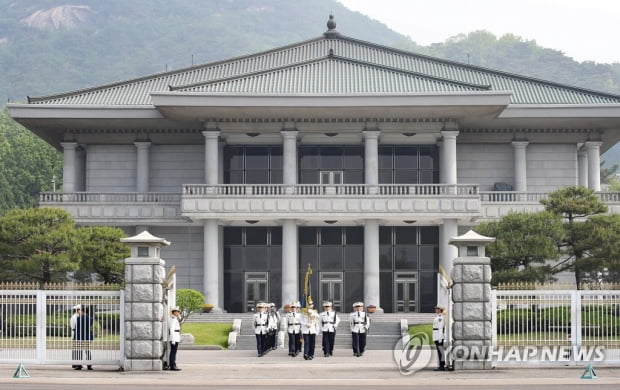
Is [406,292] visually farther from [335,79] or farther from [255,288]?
[335,79]

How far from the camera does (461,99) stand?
45188mm

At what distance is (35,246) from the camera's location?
40.2 m

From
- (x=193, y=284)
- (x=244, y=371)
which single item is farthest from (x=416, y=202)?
(x=244, y=371)

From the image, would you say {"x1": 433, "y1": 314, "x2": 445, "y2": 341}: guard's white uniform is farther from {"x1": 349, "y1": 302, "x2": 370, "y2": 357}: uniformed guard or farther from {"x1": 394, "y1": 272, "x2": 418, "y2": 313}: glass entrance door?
{"x1": 394, "y1": 272, "x2": 418, "y2": 313}: glass entrance door

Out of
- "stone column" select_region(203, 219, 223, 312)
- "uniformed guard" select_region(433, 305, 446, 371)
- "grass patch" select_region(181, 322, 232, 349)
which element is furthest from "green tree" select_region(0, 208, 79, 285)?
"uniformed guard" select_region(433, 305, 446, 371)

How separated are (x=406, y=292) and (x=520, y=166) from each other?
26.4 ft

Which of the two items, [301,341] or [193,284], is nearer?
[301,341]

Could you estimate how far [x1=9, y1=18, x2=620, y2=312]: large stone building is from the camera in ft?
152

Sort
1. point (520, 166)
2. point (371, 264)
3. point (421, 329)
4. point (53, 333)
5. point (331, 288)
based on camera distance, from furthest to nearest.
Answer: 1. point (520, 166)
2. point (331, 288)
3. point (371, 264)
4. point (421, 329)
5. point (53, 333)

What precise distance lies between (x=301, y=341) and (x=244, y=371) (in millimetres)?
7579

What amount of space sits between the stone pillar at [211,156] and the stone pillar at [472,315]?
2434cm

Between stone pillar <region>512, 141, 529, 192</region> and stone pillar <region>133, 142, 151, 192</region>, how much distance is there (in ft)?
56.7

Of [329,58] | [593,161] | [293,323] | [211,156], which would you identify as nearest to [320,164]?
[329,58]

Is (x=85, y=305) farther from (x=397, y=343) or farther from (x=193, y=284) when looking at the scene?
(x=193, y=284)
